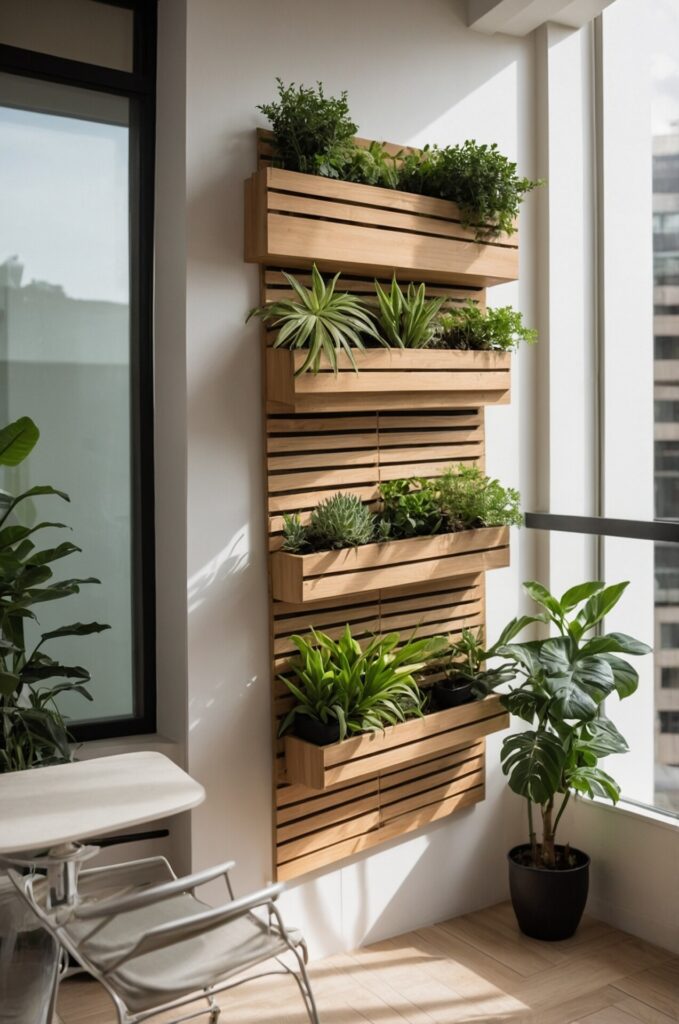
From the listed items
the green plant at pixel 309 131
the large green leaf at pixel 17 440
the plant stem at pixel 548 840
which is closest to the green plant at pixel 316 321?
the green plant at pixel 309 131

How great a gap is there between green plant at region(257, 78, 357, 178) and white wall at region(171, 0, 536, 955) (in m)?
0.10

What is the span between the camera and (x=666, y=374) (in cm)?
A: 343

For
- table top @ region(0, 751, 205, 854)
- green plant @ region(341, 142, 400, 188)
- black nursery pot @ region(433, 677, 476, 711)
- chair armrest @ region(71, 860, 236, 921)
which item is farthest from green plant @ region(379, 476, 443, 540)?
chair armrest @ region(71, 860, 236, 921)

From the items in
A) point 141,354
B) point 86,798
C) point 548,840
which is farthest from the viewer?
point 548,840

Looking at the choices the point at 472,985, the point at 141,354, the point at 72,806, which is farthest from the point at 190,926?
the point at 141,354

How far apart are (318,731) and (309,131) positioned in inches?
70.0

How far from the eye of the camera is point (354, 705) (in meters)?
2.94

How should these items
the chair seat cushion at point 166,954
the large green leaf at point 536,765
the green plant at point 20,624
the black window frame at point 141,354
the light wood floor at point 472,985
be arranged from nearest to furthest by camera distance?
1. the chair seat cushion at point 166,954
2. the green plant at point 20,624
3. the light wood floor at point 472,985
4. the black window frame at point 141,354
5. the large green leaf at point 536,765

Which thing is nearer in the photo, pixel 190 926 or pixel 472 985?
pixel 190 926

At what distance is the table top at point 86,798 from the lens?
1.97 meters

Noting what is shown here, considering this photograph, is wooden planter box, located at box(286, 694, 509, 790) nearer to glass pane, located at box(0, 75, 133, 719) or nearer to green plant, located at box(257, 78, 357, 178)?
glass pane, located at box(0, 75, 133, 719)

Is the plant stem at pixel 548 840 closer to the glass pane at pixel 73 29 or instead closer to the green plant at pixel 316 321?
the green plant at pixel 316 321

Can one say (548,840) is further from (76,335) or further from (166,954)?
(76,335)

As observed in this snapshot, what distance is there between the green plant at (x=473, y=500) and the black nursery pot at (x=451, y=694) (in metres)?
0.54
